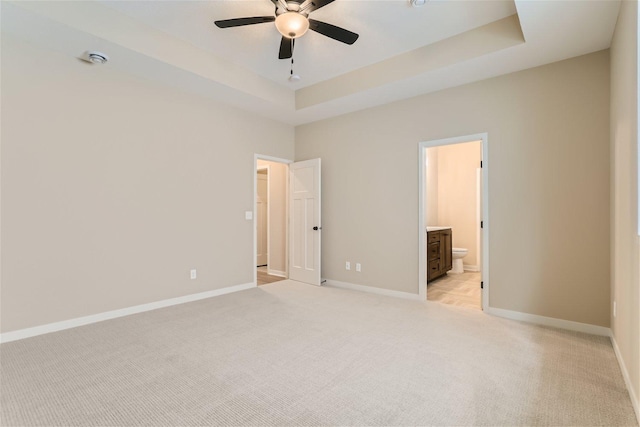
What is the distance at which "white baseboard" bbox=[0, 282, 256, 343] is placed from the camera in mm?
2857

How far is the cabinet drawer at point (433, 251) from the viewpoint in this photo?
4782 mm

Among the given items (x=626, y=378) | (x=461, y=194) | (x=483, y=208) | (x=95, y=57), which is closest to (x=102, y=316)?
(x=95, y=57)

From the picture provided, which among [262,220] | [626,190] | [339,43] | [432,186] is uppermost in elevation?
[339,43]

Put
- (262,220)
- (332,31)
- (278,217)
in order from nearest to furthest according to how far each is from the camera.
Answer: (332,31)
(278,217)
(262,220)

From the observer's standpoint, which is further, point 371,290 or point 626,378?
point 371,290

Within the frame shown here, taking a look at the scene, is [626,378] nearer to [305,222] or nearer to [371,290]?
[371,290]

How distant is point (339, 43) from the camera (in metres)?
3.38

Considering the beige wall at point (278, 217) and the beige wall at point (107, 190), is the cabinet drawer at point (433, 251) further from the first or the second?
the beige wall at point (107, 190)

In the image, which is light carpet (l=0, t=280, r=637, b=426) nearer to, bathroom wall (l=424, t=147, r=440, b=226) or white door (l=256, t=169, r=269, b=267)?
bathroom wall (l=424, t=147, r=440, b=226)

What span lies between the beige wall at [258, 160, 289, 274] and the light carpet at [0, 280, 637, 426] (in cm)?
251

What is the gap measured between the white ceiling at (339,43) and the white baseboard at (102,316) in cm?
264

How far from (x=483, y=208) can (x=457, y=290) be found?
5.18 feet

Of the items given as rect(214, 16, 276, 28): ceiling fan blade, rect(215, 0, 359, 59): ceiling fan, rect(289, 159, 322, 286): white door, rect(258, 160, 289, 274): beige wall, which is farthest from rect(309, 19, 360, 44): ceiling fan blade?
rect(258, 160, 289, 274): beige wall

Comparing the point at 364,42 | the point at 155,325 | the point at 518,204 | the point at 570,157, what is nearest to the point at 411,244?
the point at 518,204
